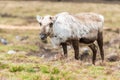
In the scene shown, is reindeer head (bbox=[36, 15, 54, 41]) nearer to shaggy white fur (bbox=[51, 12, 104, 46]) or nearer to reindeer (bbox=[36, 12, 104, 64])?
reindeer (bbox=[36, 12, 104, 64])

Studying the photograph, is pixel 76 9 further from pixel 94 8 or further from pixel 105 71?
pixel 105 71

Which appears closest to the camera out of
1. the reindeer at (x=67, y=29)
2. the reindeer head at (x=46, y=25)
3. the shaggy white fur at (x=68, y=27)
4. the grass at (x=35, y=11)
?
the reindeer head at (x=46, y=25)

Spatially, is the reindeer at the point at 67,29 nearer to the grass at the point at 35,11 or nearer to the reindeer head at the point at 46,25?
the reindeer head at the point at 46,25

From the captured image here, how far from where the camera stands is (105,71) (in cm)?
1438

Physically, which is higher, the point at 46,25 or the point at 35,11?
the point at 46,25

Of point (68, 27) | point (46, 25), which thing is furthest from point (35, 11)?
point (46, 25)

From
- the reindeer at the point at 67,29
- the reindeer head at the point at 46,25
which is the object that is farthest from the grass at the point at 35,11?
the reindeer head at the point at 46,25

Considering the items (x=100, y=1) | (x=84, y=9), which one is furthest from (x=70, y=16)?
(x=100, y=1)

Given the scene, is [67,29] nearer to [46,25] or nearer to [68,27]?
[68,27]

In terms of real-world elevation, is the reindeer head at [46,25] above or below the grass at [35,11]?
above

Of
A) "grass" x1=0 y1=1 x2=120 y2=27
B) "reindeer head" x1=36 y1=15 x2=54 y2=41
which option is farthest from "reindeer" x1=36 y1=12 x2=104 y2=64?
"grass" x1=0 y1=1 x2=120 y2=27

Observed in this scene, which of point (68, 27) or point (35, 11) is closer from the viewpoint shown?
point (68, 27)

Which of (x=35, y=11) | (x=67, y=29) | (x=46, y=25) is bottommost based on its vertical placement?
(x=35, y=11)

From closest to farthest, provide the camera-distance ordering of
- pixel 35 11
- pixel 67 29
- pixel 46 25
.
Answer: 1. pixel 46 25
2. pixel 67 29
3. pixel 35 11
